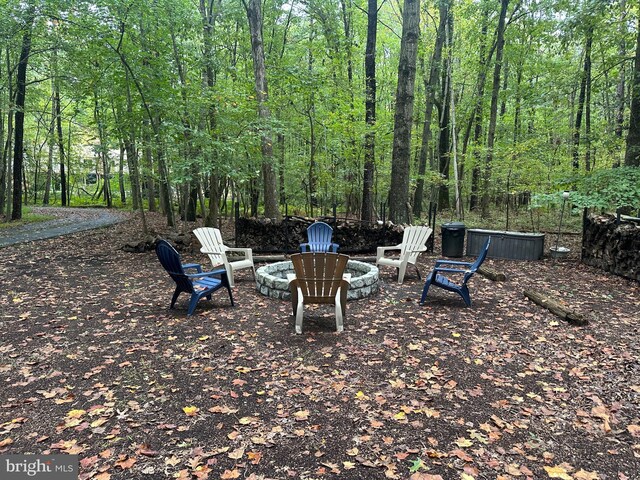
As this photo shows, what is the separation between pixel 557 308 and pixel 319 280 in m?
2.83

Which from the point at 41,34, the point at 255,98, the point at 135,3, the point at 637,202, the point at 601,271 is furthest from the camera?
the point at 41,34

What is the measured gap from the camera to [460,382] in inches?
113

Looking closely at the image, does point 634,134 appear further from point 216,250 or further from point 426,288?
point 216,250

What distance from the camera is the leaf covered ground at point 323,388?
6.70ft

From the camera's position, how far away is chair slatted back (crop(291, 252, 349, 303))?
392cm

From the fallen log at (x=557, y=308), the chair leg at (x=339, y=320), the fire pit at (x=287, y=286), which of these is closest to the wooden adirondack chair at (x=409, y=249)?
the fire pit at (x=287, y=286)

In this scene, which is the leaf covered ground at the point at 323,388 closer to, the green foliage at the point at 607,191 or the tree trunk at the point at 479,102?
the green foliage at the point at 607,191

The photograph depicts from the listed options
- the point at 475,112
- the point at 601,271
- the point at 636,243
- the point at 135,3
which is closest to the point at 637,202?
the point at 636,243

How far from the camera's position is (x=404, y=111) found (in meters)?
8.47

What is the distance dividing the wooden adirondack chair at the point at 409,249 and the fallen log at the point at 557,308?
1.63 meters

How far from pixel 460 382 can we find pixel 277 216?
6.25 meters

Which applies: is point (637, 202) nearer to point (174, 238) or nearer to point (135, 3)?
point (174, 238)

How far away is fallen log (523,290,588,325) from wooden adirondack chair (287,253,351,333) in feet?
8.25

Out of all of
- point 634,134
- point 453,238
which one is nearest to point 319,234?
point 453,238
